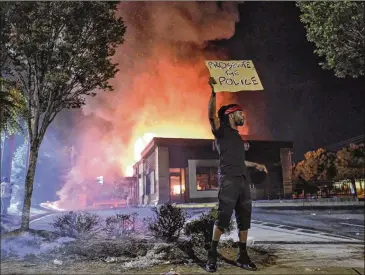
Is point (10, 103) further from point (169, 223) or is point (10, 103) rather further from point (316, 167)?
point (316, 167)

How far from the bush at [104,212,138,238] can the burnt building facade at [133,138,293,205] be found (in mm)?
12776

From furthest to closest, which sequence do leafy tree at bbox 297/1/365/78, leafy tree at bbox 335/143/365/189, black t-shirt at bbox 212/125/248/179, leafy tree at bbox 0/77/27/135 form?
leafy tree at bbox 335/143/365/189 < leafy tree at bbox 297/1/365/78 < leafy tree at bbox 0/77/27/135 < black t-shirt at bbox 212/125/248/179

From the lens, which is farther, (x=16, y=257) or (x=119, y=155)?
(x=119, y=155)

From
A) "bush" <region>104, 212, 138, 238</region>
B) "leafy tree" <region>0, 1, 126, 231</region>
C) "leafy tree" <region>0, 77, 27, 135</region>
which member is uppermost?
"leafy tree" <region>0, 1, 126, 231</region>

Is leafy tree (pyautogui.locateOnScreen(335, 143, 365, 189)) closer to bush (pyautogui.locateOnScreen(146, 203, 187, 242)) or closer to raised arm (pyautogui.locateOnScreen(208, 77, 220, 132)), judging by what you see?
bush (pyautogui.locateOnScreen(146, 203, 187, 242))

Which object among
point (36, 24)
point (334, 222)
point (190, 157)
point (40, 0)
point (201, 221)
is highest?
point (40, 0)

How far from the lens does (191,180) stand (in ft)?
67.6

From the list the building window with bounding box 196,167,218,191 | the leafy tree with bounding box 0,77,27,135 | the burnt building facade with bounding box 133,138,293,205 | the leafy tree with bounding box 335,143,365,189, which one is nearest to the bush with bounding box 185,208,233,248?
the leafy tree with bounding box 0,77,27,135

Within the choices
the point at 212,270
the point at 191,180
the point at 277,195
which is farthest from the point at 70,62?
the point at 277,195

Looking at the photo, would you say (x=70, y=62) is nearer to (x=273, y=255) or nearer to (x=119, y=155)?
(x=273, y=255)

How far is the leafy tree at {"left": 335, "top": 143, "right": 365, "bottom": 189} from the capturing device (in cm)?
2538

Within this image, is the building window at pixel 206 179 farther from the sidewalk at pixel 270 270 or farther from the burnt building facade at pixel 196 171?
the sidewalk at pixel 270 270

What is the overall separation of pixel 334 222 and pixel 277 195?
12063mm

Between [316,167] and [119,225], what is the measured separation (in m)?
28.2
